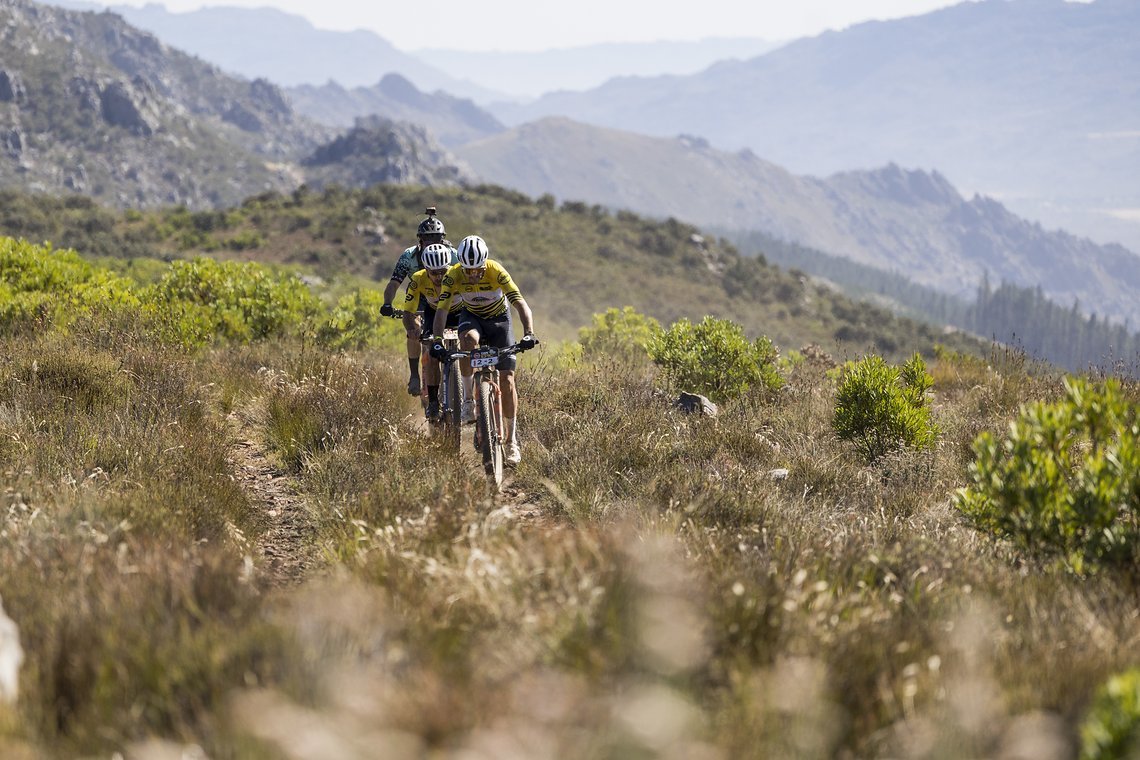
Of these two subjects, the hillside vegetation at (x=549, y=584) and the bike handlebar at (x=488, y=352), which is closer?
the hillside vegetation at (x=549, y=584)

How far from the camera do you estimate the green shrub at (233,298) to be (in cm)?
1249

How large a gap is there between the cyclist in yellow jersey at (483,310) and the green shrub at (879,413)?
3.56 metres

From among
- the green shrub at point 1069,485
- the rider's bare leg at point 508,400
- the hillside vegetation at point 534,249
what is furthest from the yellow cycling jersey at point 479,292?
the hillside vegetation at point 534,249

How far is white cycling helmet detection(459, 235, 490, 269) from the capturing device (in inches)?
272

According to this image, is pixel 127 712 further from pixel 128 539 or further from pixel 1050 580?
pixel 1050 580

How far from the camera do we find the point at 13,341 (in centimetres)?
869

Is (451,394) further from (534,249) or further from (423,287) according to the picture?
(534,249)

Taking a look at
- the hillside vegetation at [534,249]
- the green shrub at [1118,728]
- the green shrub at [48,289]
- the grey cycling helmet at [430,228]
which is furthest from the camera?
the hillside vegetation at [534,249]

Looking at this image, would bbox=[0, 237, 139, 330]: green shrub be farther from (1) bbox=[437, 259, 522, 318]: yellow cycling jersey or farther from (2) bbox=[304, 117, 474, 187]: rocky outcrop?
(2) bbox=[304, 117, 474, 187]: rocky outcrop

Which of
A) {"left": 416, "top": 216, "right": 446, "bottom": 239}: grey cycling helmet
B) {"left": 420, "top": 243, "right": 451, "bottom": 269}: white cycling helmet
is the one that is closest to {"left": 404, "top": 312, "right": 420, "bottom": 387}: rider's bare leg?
{"left": 416, "top": 216, "right": 446, "bottom": 239}: grey cycling helmet

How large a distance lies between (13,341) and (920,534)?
9.79m

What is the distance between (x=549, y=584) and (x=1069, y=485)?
10.2 ft

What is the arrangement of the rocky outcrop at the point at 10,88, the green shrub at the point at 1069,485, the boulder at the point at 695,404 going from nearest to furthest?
the green shrub at the point at 1069,485 < the boulder at the point at 695,404 < the rocky outcrop at the point at 10,88

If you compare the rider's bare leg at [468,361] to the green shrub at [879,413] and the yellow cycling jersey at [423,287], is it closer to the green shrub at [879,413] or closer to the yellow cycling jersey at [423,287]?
the yellow cycling jersey at [423,287]
